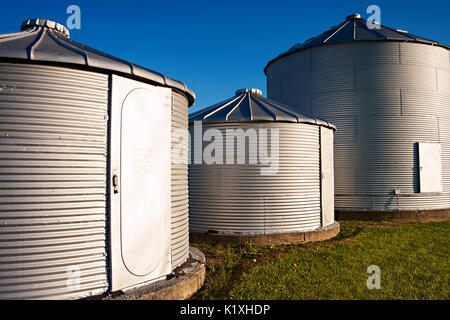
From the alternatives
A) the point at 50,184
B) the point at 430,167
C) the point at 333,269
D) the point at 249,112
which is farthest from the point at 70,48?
the point at 430,167

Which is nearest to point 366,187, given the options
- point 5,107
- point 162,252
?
point 162,252

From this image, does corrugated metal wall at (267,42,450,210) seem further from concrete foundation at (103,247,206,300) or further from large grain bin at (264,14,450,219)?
concrete foundation at (103,247,206,300)

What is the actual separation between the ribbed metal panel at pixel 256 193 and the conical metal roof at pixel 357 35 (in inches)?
304

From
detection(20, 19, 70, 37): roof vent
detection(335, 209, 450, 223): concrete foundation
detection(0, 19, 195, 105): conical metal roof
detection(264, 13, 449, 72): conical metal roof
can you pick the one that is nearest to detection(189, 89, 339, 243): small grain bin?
detection(0, 19, 195, 105): conical metal roof

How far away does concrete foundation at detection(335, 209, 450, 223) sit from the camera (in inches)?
559

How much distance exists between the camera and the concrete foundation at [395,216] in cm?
1420

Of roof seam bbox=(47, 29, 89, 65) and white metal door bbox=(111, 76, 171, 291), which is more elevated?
roof seam bbox=(47, 29, 89, 65)

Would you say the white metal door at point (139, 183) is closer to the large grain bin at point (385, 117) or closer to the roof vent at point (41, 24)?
the roof vent at point (41, 24)

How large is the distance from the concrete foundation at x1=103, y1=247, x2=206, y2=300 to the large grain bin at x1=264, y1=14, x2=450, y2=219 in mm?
10186

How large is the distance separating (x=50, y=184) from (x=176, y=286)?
256 cm

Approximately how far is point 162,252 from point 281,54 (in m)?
14.4

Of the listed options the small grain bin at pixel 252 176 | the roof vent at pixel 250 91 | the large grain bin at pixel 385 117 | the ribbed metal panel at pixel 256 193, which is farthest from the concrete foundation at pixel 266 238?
the roof vent at pixel 250 91

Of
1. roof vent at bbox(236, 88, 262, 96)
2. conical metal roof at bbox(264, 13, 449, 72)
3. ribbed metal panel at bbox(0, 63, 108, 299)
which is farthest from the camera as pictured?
conical metal roof at bbox(264, 13, 449, 72)
